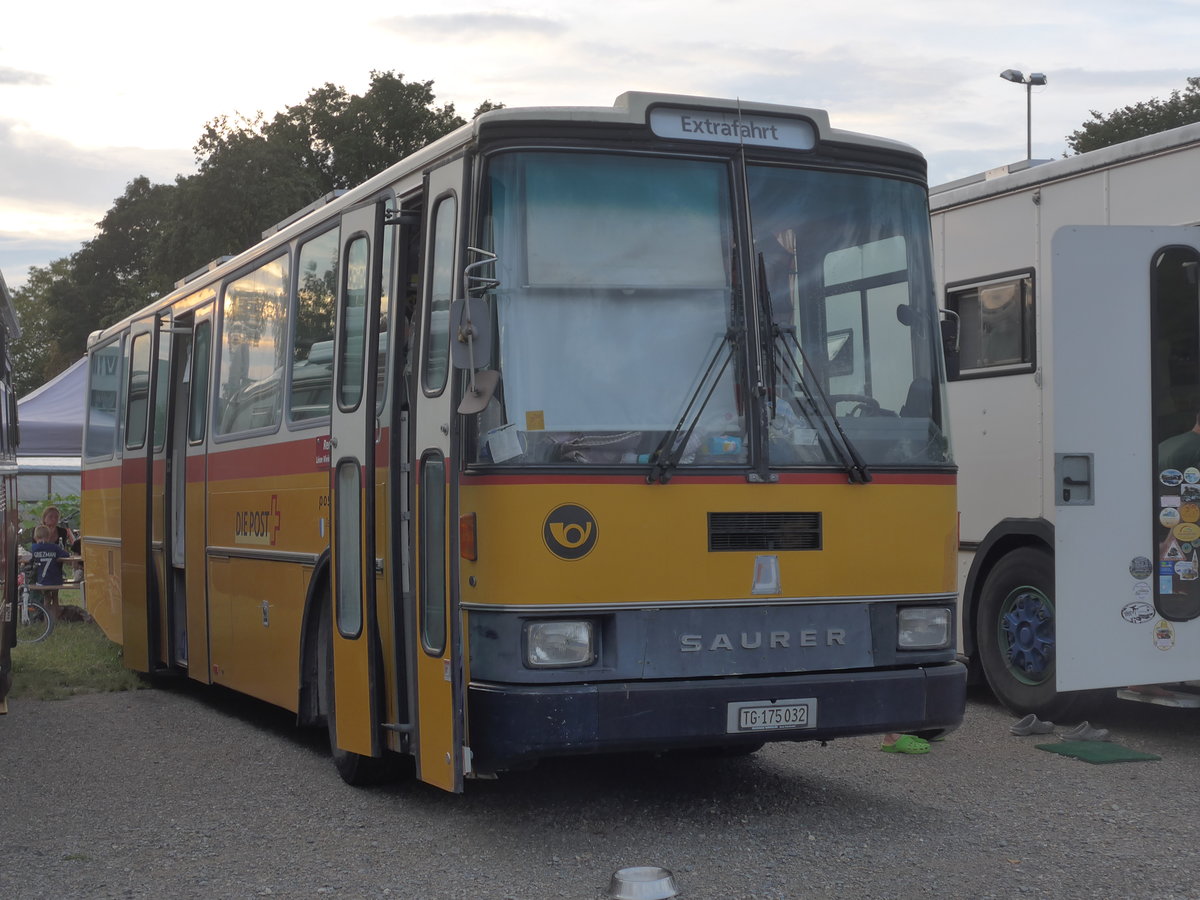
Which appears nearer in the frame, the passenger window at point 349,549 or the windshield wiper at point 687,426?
the windshield wiper at point 687,426

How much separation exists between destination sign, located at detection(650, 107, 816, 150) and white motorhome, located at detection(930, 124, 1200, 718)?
1115 millimetres

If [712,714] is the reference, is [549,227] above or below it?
above

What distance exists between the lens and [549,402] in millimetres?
6109

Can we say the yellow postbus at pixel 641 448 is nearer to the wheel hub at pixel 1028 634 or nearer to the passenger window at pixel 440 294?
the passenger window at pixel 440 294

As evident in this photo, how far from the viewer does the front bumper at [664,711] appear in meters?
5.95

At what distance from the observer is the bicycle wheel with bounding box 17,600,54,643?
53.9 feet

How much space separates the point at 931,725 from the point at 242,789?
3.49 meters

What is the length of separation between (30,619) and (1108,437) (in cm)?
1303

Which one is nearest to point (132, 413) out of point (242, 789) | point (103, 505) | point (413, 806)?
point (103, 505)

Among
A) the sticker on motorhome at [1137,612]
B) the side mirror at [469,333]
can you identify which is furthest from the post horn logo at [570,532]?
the sticker on motorhome at [1137,612]

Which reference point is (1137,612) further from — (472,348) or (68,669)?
(68,669)

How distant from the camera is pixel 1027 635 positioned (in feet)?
31.0

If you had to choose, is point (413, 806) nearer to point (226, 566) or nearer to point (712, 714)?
point (712, 714)

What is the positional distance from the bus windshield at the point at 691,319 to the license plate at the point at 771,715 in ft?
3.27
